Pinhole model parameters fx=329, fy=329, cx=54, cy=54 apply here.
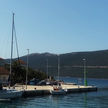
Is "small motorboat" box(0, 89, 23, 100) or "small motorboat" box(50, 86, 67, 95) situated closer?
"small motorboat" box(0, 89, 23, 100)

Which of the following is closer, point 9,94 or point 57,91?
point 9,94

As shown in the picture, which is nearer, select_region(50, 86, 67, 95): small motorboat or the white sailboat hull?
the white sailboat hull

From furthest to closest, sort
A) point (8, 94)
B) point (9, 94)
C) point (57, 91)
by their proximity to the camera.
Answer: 1. point (57, 91)
2. point (9, 94)
3. point (8, 94)

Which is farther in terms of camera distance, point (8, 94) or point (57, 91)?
point (57, 91)

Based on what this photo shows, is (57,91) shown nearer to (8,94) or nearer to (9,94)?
(9,94)

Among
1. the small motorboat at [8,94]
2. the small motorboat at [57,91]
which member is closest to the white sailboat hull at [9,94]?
the small motorboat at [8,94]

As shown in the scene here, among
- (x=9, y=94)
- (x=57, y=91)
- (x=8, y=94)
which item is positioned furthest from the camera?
(x=57, y=91)

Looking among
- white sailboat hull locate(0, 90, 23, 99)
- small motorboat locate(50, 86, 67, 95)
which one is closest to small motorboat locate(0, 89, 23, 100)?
white sailboat hull locate(0, 90, 23, 99)

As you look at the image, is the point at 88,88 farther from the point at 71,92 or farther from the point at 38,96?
the point at 38,96

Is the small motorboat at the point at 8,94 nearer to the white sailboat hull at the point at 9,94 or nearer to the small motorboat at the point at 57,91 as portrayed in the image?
the white sailboat hull at the point at 9,94

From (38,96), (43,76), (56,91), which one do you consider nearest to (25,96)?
(38,96)

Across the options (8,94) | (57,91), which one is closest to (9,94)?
(8,94)

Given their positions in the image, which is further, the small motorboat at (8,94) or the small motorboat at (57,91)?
the small motorboat at (57,91)

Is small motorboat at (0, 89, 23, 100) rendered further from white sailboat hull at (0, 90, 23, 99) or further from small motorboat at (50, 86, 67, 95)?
small motorboat at (50, 86, 67, 95)
